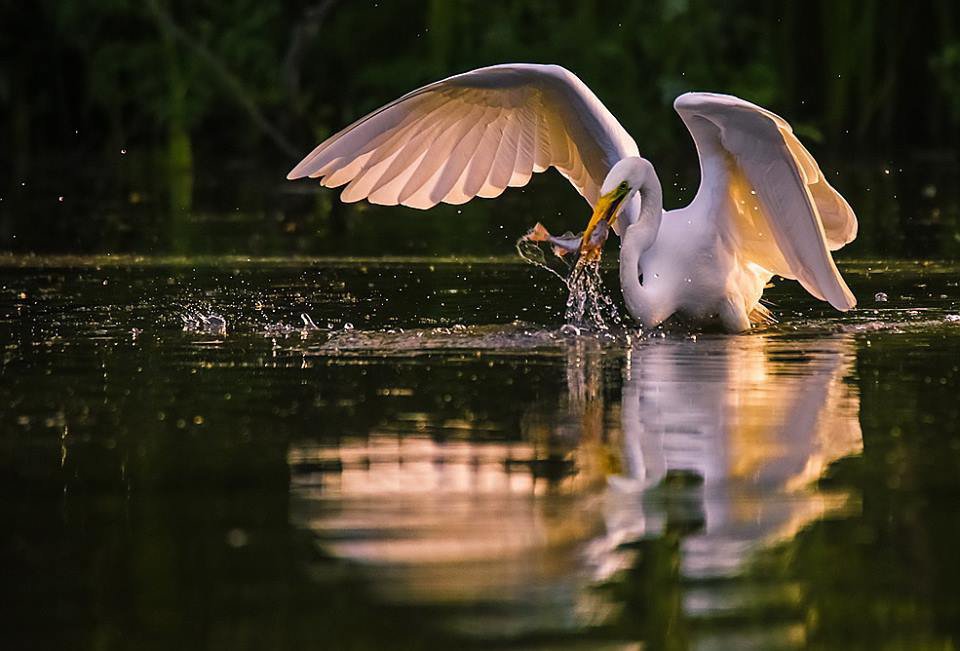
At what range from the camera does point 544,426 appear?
6699mm

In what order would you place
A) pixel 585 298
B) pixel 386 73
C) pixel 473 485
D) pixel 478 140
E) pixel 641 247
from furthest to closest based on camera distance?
pixel 386 73 → pixel 478 140 → pixel 585 298 → pixel 641 247 → pixel 473 485

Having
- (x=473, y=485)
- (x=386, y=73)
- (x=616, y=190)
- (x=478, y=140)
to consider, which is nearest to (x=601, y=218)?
(x=616, y=190)

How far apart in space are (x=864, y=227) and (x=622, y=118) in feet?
32.5

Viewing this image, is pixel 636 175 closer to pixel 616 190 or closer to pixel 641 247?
pixel 616 190

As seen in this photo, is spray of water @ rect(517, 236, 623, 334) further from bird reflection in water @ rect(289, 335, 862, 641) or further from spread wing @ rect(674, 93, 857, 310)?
bird reflection in water @ rect(289, 335, 862, 641)

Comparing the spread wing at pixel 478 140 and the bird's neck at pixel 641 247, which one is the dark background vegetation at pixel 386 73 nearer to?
the spread wing at pixel 478 140

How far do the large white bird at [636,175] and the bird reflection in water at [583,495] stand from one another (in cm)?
189

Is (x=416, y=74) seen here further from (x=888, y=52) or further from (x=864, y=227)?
(x=864, y=227)

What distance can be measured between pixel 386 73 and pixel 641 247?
1759 centimetres

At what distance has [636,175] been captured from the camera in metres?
9.67

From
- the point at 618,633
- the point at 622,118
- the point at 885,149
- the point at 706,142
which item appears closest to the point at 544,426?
the point at 618,633

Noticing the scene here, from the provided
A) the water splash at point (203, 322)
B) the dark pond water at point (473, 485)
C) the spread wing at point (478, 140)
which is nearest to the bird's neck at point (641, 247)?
the dark pond water at point (473, 485)

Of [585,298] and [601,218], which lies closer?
[601,218]

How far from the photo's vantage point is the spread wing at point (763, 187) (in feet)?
30.6
